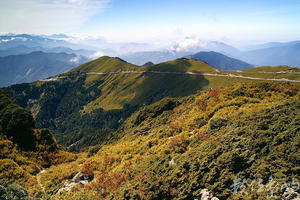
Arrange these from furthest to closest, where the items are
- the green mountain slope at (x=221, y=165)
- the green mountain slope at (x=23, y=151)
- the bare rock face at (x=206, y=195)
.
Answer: the green mountain slope at (x=23, y=151), the bare rock face at (x=206, y=195), the green mountain slope at (x=221, y=165)

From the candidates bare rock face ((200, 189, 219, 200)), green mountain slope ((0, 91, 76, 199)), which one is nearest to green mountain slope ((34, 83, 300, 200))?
bare rock face ((200, 189, 219, 200))

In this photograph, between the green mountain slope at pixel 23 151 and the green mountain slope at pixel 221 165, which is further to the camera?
the green mountain slope at pixel 23 151

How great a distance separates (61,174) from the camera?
3850 cm

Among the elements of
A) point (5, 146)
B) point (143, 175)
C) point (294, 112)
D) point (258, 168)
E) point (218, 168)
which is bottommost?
point (5, 146)

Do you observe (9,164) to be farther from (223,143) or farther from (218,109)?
(218,109)

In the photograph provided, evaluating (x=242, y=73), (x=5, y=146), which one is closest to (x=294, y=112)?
(x=5, y=146)

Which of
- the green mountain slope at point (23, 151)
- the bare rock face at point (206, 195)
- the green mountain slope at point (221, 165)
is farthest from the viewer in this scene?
the green mountain slope at point (23, 151)

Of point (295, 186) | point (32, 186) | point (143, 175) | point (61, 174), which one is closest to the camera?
point (295, 186)

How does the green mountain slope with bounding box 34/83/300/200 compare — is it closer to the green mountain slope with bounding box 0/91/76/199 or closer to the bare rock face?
the bare rock face

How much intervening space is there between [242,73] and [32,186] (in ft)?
668

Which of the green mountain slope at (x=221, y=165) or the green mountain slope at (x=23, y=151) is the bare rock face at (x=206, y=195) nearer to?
the green mountain slope at (x=221, y=165)

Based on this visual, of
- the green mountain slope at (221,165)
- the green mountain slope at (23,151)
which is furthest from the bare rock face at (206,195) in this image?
the green mountain slope at (23,151)

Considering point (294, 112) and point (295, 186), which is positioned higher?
point (294, 112)

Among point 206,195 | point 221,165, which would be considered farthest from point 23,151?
point 221,165
